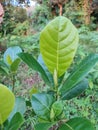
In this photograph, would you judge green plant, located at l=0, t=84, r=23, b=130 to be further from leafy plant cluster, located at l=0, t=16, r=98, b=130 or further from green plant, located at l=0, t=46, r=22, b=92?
green plant, located at l=0, t=46, r=22, b=92

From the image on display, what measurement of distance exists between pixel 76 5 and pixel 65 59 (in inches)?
381

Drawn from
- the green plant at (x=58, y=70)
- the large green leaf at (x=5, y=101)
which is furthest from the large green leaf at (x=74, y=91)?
the large green leaf at (x=5, y=101)

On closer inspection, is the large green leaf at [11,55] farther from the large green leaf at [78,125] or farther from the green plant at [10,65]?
the large green leaf at [78,125]

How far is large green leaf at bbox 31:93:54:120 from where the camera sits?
50cm

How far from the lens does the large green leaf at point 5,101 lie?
0.40 m

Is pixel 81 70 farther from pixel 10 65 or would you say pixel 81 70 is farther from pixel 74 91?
pixel 10 65

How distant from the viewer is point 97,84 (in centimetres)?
332

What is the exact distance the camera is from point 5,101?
41 cm

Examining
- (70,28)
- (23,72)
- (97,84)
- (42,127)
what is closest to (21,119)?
(42,127)

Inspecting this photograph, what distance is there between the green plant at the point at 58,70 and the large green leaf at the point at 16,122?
26 millimetres

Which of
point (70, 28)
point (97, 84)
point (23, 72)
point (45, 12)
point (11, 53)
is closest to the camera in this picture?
point (70, 28)

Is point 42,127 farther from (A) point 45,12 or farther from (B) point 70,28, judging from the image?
(A) point 45,12

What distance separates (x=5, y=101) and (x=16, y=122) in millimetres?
52

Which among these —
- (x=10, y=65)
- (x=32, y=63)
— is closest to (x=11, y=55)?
(x=10, y=65)
